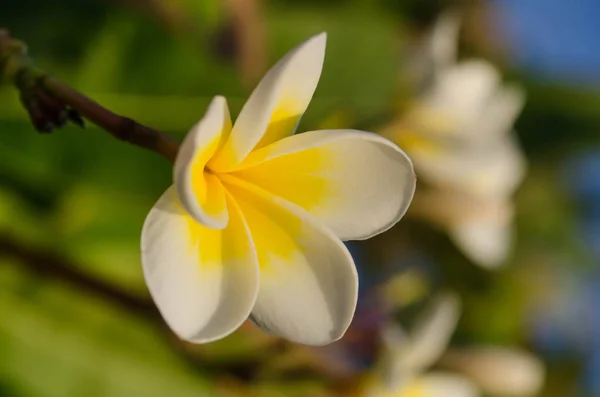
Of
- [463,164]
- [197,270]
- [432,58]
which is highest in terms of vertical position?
[432,58]

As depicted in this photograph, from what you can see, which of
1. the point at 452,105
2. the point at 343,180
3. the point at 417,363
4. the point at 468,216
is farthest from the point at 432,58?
the point at 343,180

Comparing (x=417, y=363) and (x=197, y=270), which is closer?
(x=197, y=270)

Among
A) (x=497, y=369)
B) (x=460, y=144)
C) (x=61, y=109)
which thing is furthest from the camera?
(x=497, y=369)

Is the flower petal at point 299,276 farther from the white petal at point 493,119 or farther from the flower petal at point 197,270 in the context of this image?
the white petal at point 493,119

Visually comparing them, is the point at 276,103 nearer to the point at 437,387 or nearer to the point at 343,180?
the point at 343,180

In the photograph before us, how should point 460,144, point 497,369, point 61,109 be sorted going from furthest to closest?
point 497,369 < point 460,144 < point 61,109

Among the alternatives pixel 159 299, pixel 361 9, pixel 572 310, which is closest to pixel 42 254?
pixel 159 299

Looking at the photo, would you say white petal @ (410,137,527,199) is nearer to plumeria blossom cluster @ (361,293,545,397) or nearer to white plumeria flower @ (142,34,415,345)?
Answer: plumeria blossom cluster @ (361,293,545,397)

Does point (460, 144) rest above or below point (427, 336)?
above
